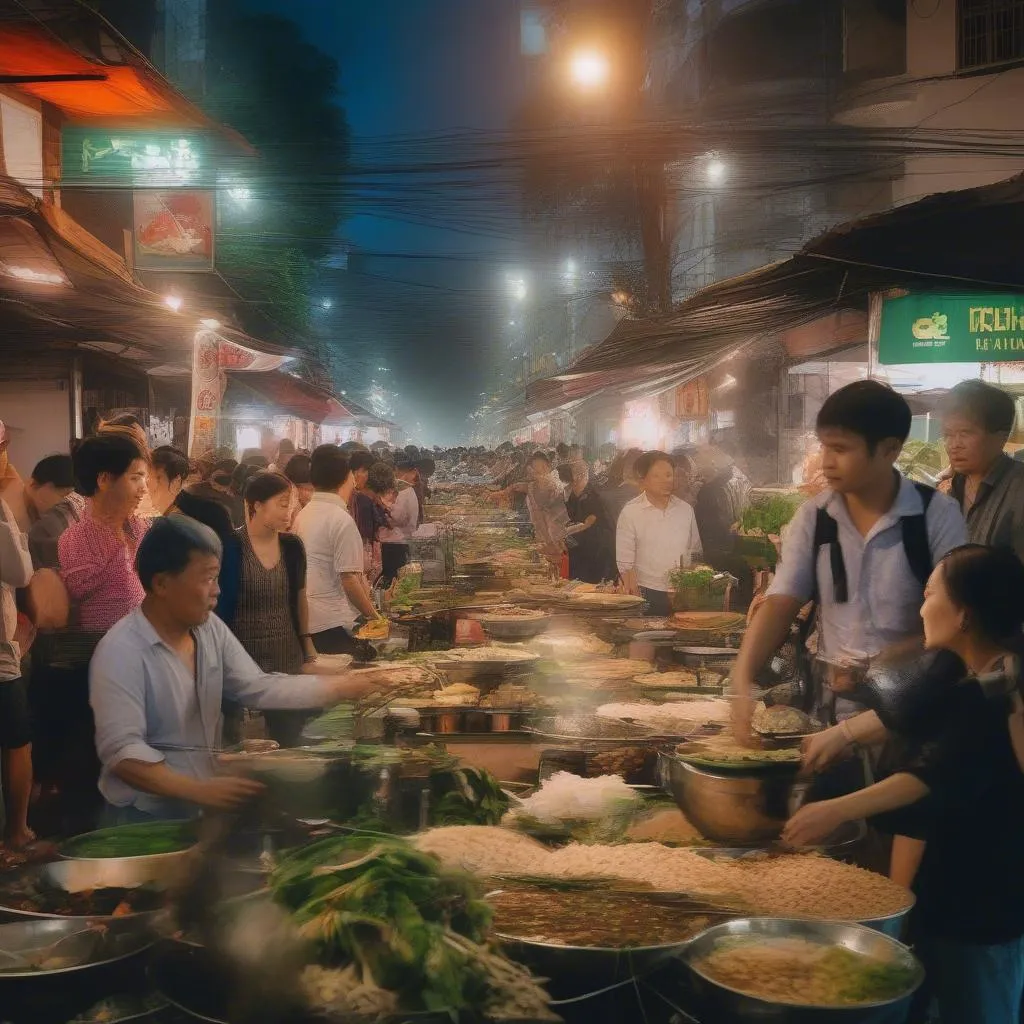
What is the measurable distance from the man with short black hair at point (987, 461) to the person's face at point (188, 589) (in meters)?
3.94

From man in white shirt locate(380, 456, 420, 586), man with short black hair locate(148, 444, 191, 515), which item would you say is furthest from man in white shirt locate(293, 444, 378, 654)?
man in white shirt locate(380, 456, 420, 586)

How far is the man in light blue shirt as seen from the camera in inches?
124

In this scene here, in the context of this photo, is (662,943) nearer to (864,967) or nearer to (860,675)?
(864,967)

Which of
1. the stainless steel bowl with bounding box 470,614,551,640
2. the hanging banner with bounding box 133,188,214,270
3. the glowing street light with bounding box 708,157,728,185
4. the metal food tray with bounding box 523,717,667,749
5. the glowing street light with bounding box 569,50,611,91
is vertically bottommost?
the metal food tray with bounding box 523,717,667,749

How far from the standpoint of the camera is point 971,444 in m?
5.53

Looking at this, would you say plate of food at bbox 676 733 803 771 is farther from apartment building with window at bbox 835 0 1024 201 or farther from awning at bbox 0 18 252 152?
apartment building with window at bbox 835 0 1024 201

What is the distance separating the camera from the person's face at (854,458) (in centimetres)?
391

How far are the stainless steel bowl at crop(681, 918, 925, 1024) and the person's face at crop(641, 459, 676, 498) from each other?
6.20m

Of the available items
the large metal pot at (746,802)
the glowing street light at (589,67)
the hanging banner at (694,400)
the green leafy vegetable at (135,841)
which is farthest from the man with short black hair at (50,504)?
the hanging banner at (694,400)

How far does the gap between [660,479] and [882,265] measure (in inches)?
93.5

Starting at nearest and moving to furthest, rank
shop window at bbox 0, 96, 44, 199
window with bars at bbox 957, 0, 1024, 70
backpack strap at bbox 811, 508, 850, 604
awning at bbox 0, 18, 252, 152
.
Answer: backpack strap at bbox 811, 508, 850, 604 < awning at bbox 0, 18, 252, 152 < shop window at bbox 0, 96, 44, 199 < window with bars at bbox 957, 0, 1024, 70

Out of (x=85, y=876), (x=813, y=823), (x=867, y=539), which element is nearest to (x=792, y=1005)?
(x=813, y=823)

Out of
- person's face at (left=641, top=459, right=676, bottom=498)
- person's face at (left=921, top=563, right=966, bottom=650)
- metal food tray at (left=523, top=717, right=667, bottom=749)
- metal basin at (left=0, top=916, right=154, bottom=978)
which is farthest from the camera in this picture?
person's face at (left=641, top=459, right=676, bottom=498)

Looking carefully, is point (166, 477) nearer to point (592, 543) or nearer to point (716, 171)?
point (592, 543)
